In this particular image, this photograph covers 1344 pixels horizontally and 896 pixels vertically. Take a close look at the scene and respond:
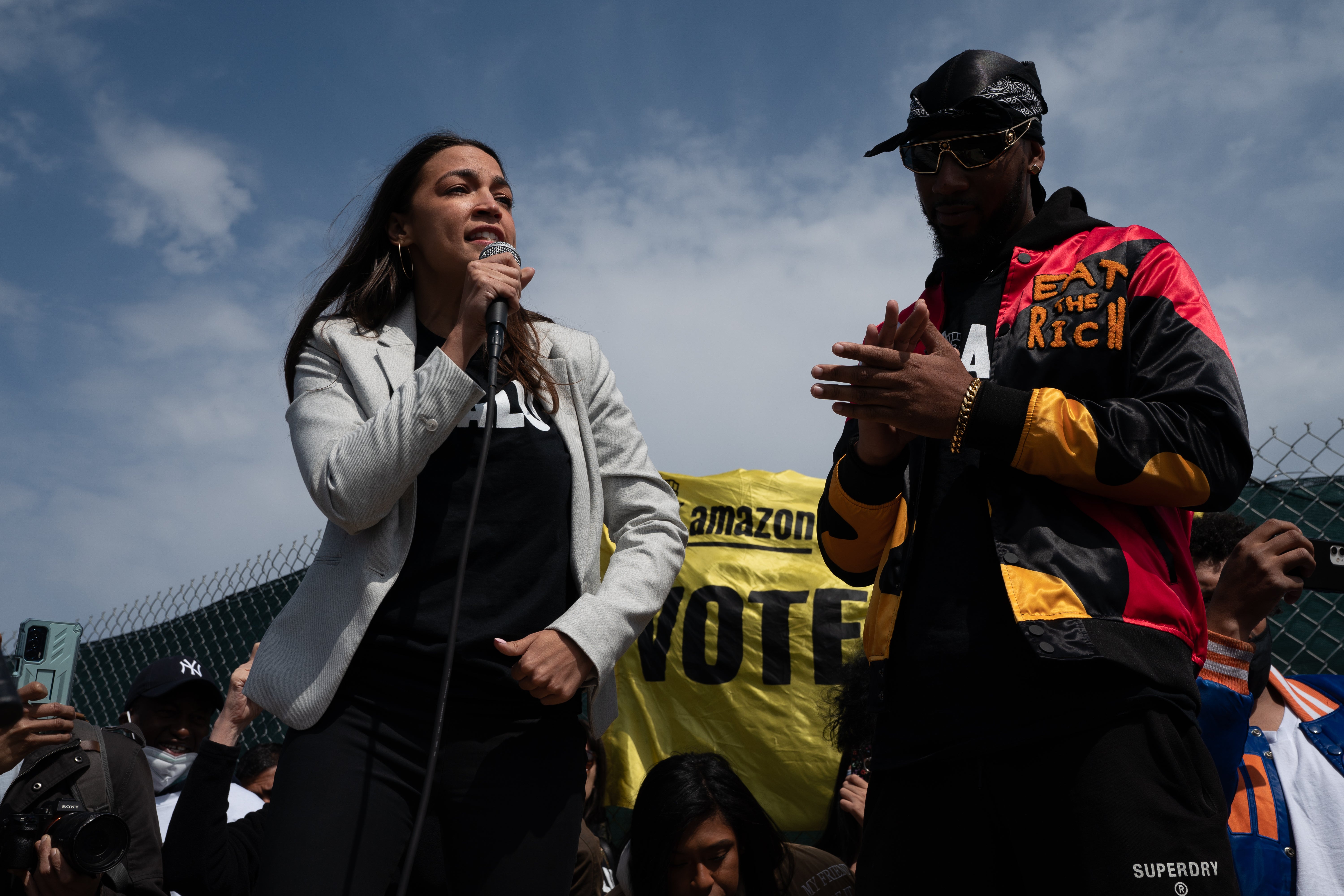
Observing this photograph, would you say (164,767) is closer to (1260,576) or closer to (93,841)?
(93,841)

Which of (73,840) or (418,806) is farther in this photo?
(73,840)

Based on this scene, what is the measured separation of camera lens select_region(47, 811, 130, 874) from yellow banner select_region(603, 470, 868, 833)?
2.39 meters

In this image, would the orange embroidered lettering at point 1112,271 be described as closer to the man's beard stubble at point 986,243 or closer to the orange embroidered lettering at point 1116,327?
the orange embroidered lettering at point 1116,327

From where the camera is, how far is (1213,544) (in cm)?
323

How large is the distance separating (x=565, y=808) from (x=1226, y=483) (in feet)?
3.83

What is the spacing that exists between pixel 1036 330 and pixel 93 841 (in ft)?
10.1

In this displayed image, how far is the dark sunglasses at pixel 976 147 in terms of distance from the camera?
201cm

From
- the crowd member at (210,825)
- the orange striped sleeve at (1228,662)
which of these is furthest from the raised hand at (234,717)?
the orange striped sleeve at (1228,662)

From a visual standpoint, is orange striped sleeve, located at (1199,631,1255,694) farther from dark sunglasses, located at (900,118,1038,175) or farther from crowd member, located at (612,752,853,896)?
crowd member, located at (612,752,853,896)

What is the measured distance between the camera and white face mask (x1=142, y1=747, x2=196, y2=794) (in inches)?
174

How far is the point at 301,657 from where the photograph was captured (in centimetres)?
167

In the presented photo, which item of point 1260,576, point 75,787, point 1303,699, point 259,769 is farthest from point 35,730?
point 1303,699

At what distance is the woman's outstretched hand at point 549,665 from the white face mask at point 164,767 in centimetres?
344

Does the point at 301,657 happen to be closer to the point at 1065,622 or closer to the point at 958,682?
the point at 958,682
